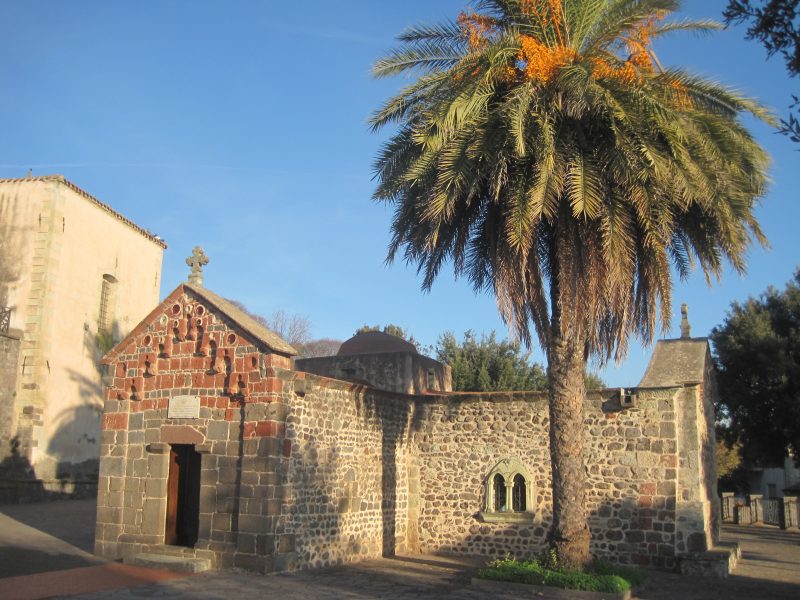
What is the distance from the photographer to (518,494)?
1706cm

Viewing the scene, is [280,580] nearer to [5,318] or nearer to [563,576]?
[563,576]

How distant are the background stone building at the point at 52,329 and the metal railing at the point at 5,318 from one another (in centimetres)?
→ 4

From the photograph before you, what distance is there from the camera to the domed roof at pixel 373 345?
22.7 m

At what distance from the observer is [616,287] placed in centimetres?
1248

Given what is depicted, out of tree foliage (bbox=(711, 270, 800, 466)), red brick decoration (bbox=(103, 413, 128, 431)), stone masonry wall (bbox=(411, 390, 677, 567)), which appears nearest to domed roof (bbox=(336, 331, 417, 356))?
stone masonry wall (bbox=(411, 390, 677, 567))

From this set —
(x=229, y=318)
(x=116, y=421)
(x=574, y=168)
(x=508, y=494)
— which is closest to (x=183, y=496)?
(x=116, y=421)

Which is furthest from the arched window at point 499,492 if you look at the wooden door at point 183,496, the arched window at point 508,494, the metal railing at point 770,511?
the metal railing at point 770,511

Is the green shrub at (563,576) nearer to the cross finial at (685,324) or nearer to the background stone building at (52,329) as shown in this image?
the cross finial at (685,324)

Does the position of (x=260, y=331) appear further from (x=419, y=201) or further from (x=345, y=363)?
(x=345, y=363)

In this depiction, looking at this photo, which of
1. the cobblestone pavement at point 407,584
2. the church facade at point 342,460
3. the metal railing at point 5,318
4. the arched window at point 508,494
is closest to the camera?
the cobblestone pavement at point 407,584

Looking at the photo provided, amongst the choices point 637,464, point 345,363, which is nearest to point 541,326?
point 637,464

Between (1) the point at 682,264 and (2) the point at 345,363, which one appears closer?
(1) the point at 682,264

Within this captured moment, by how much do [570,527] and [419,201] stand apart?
643 centimetres

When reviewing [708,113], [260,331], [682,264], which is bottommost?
[260,331]
